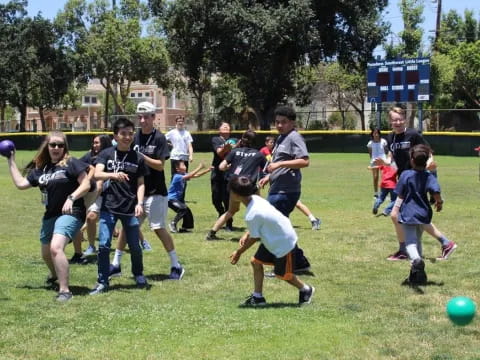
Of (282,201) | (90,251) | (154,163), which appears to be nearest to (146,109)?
(154,163)

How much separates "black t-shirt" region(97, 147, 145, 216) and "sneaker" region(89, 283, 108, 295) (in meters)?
0.76

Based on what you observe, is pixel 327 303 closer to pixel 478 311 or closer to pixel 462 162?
pixel 478 311

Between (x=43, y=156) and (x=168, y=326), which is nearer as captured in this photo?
(x=168, y=326)

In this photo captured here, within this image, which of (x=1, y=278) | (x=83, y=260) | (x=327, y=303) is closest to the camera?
(x=327, y=303)

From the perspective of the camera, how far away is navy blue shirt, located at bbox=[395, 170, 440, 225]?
24.2 feet

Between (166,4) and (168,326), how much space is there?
4326 cm

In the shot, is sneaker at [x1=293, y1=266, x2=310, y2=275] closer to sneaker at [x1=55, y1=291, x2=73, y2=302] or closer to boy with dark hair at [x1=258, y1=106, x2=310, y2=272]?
boy with dark hair at [x1=258, y1=106, x2=310, y2=272]

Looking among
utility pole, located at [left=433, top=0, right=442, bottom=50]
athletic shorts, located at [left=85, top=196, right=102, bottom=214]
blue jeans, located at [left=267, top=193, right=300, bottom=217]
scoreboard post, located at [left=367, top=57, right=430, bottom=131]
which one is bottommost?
athletic shorts, located at [left=85, top=196, right=102, bottom=214]

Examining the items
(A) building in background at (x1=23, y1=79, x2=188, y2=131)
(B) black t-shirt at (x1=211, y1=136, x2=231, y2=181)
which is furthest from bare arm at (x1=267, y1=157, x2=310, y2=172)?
(A) building in background at (x1=23, y1=79, x2=188, y2=131)

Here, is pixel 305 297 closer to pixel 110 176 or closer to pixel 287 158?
pixel 287 158

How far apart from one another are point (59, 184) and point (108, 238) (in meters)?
0.73

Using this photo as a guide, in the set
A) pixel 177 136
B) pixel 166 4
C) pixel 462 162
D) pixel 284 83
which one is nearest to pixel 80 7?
pixel 166 4

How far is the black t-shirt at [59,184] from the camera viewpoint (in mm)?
6688

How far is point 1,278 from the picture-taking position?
298 inches
